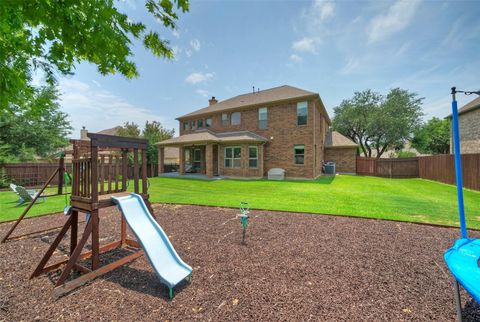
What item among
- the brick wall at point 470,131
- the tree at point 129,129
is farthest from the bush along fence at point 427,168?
the tree at point 129,129

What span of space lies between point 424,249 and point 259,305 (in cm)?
388

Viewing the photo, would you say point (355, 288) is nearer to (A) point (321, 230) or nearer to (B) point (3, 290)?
(A) point (321, 230)

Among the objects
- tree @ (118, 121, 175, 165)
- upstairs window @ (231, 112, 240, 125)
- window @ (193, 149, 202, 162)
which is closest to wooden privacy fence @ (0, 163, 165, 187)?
window @ (193, 149, 202, 162)

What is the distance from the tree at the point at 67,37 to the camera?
2.52m

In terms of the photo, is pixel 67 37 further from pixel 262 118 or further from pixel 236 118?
pixel 236 118

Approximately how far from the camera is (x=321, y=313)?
247 cm

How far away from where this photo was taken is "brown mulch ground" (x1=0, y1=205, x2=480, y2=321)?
2.53 m

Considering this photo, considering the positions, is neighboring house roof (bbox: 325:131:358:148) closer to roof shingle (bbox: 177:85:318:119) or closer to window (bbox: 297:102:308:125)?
window (bbox: 297:102:308:125)

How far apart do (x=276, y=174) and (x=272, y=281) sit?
14.0 metres

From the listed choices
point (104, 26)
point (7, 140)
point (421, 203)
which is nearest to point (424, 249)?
point (421, 203)

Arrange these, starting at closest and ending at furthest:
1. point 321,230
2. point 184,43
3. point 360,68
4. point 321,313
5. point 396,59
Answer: point 321,313, point 321,230, point 184,43, point 396,59, point 360,68

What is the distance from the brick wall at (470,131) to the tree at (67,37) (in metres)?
25.6

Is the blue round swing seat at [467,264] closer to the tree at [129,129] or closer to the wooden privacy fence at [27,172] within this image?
the wooden privacy fence at [27,172]

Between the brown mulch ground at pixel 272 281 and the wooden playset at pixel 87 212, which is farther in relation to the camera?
the wooden playset at pixel 87 212
